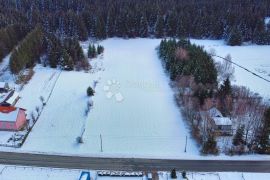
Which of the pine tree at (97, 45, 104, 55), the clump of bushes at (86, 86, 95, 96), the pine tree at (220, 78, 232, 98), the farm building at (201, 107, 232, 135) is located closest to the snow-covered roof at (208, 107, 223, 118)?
the farm building at (201, 107, 232, 135)

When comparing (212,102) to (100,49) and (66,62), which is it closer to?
(66,62)

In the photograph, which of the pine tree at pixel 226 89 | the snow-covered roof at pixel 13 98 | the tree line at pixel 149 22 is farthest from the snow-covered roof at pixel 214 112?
the tree line at pixel 149 22

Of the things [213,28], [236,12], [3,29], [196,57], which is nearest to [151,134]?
[196,57]

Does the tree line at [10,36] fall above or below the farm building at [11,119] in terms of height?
above

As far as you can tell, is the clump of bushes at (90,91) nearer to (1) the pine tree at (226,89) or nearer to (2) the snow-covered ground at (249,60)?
(1) the pine tree at (226,89)

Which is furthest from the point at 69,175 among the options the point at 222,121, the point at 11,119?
the point at 222,121

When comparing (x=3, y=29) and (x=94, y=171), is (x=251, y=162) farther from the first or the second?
(x=3, y=29)
